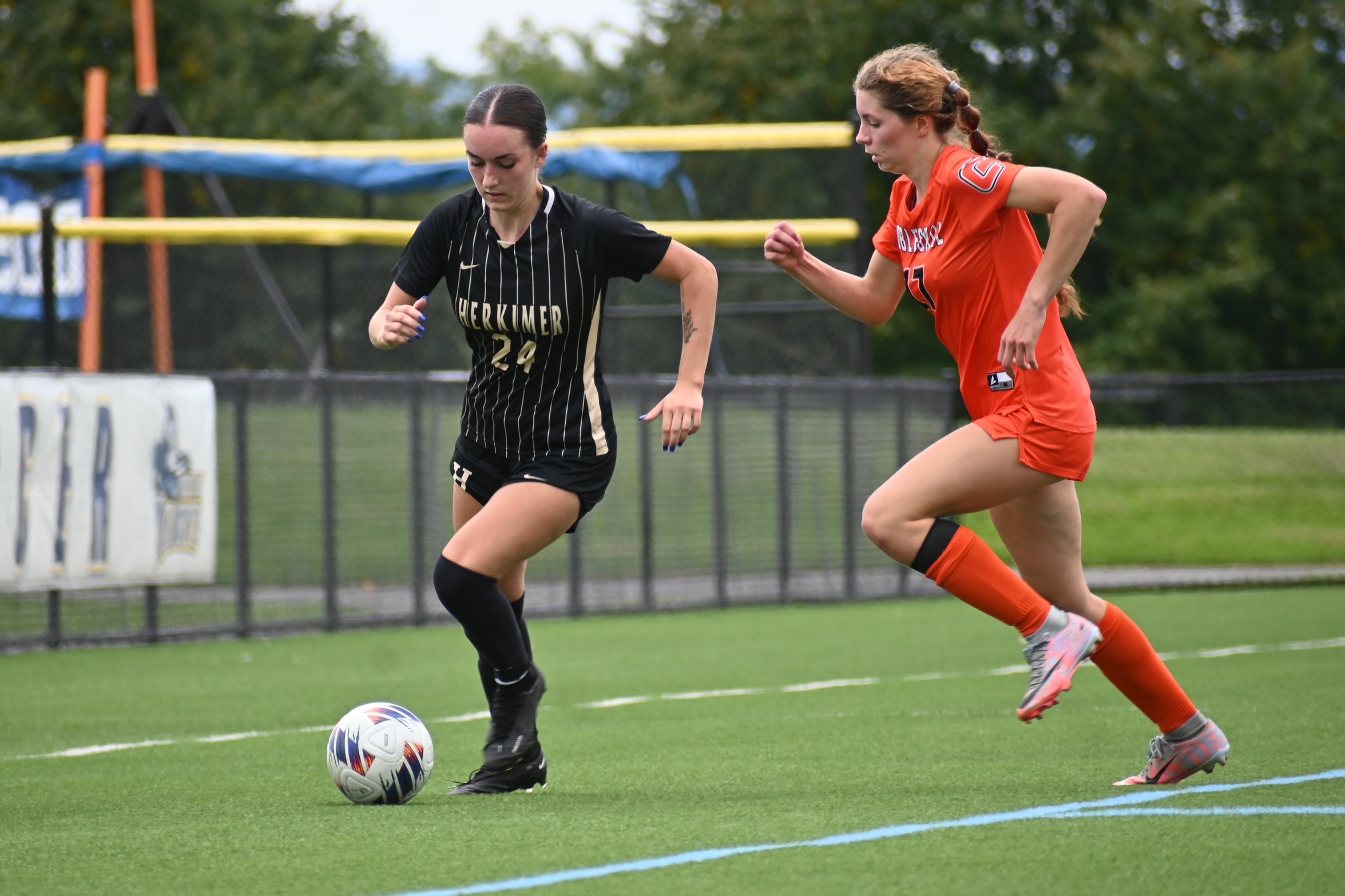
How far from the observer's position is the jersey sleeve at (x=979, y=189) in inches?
185

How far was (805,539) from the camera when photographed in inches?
567

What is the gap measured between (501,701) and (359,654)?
5.67 m

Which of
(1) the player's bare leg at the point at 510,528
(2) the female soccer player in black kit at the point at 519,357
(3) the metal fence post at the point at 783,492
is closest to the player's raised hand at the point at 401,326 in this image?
(2) the female soccer player in black kit at the point at 519,357

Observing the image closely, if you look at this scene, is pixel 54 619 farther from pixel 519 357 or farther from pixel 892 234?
pixel 892 234

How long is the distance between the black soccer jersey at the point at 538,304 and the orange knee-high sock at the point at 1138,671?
1644mm

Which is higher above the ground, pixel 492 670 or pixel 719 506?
→ pixel 492 670

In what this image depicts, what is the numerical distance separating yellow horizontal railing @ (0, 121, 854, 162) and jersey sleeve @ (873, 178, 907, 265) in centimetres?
863

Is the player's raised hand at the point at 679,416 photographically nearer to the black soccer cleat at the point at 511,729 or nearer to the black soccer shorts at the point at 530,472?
the black soccer shorts at the point at 530,472

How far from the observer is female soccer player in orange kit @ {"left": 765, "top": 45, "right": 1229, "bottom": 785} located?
461cm

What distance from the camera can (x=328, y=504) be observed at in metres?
12.1

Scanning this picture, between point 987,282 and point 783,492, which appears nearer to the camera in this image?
point 987,282

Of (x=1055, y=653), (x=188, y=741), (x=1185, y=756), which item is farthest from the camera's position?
(x=188, y=741)

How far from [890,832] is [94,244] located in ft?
37.9

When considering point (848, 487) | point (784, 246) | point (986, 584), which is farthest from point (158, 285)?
point (986, 584)
